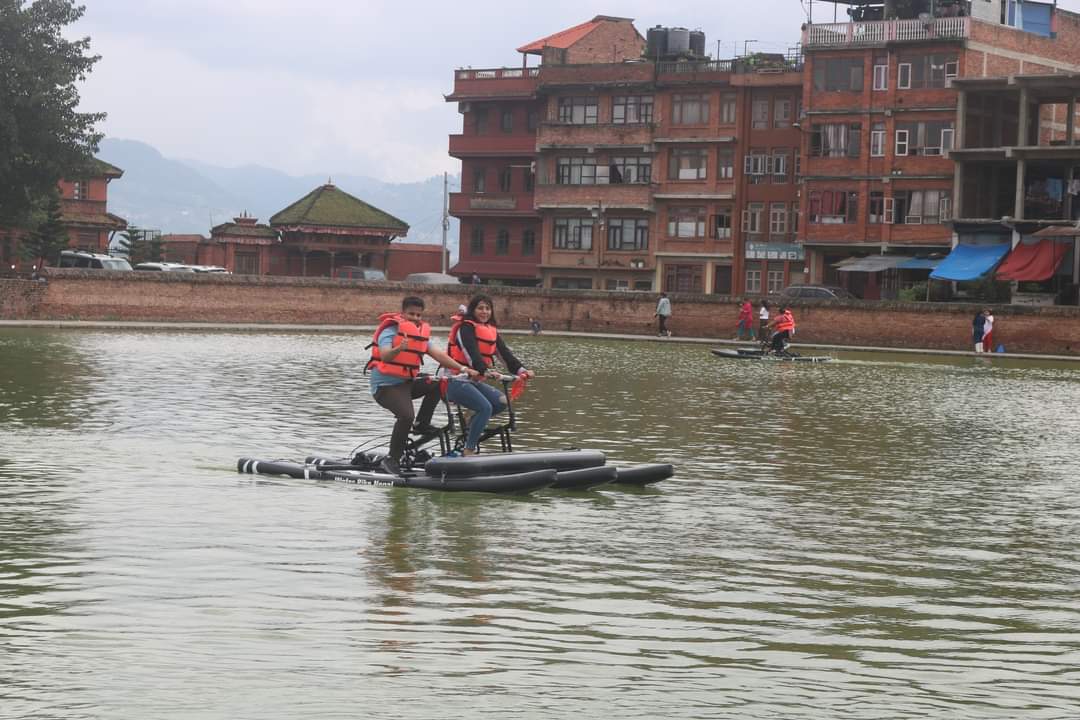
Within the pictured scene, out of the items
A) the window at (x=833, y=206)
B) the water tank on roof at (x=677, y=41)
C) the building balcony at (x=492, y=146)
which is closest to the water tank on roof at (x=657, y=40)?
the water tank on roof at (x=677, y=41)

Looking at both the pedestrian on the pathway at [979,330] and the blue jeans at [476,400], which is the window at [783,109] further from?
the blue jeans at [476,400]

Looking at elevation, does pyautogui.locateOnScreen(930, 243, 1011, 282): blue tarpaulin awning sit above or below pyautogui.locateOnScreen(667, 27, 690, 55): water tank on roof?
below

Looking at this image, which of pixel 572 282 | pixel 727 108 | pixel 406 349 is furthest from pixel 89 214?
pixel 406 349

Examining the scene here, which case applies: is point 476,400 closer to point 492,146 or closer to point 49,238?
point 49,238

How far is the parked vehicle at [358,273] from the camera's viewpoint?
79562 millimetres

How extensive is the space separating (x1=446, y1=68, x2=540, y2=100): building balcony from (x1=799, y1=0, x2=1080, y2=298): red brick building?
17997 mm

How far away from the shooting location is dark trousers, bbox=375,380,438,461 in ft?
48.8

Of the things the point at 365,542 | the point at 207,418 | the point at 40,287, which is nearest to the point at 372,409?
the point at 207,418

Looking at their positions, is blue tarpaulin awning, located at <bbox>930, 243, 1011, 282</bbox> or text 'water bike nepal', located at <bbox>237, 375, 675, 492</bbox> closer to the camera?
text 'water bike nepal', located at <bbox>237, 375, 675, 492</bbox>

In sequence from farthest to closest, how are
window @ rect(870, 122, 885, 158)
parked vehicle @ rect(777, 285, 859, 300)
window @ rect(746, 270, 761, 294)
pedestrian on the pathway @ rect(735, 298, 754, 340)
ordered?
window @ rect(746, 270, 761, 294) → window @ rect(870, 122, 885, 158) → parked vehicle @ rect(777, 285, 859, 300) → pedestrian on the pathway @ rect(735, 298, 754, 340)

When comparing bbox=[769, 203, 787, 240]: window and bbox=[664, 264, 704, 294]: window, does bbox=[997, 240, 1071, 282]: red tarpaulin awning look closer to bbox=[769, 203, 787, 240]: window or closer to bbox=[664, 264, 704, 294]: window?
bbox=[769, 203, 787, 240]: window

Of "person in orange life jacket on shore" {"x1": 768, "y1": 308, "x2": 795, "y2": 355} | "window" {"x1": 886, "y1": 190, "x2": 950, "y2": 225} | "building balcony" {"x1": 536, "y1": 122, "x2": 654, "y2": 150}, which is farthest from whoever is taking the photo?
"building balcony" {"x1": 536, "y1": 122, "x2": 654, "y2": 150}

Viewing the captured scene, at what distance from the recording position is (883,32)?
67375 millimetres

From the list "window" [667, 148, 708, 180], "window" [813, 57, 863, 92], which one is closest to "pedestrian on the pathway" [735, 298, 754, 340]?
"window" [813, 57, 863, 92]
